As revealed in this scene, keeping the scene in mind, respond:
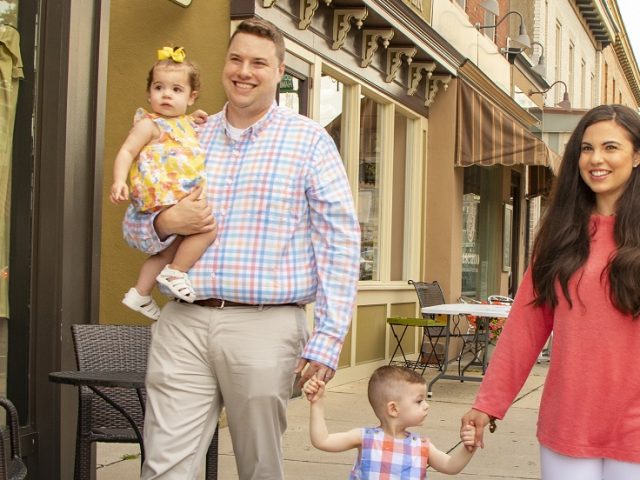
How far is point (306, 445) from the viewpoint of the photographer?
747 cm

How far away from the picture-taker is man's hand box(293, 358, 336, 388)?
3404 millimetres

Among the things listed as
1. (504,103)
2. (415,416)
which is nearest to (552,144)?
(504,103)

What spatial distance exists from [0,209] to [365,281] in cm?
639

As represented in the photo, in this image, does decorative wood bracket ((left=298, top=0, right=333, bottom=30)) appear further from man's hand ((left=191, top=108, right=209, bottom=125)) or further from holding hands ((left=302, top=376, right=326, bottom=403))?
holding hands ((left=302, top=376, right=326, bottom=403))

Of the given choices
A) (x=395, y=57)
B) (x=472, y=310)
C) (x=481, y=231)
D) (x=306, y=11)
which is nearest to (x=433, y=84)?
(x=395, y=57)

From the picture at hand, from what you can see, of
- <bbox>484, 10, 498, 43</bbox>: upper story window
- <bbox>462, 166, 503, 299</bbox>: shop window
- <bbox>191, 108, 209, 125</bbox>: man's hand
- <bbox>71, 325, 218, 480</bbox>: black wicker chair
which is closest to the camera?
<bbox>191, 108, 209, 125</bbox>: man's hand

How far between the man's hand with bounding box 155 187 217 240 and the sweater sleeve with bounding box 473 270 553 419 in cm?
97

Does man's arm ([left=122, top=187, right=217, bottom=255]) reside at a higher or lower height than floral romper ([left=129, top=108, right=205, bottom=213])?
lower

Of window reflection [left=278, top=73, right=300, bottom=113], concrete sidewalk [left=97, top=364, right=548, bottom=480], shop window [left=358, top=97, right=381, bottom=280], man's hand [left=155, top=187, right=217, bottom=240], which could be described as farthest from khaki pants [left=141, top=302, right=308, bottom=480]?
shop window [left=358, top=97, right=381, bottom=280]

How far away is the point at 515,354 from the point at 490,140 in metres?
9.73

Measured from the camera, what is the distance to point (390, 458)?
3.74 m

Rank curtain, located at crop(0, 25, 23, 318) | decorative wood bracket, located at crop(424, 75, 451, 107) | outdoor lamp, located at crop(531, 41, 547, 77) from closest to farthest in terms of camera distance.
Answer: curtain, located at crop(0, 25, 23, 318) < decorative wood bracket, located at crop(424, 75, 451, 107) < outdoor lamp, located at crop(531, 41, 547, 77)

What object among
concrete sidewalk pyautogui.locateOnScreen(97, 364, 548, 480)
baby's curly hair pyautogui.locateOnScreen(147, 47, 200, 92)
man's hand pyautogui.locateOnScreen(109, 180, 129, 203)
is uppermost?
baby's curly hair pyautogui.locateOnScreen(147, 47, 200, 92)

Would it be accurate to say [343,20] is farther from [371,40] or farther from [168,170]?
[168,170]
